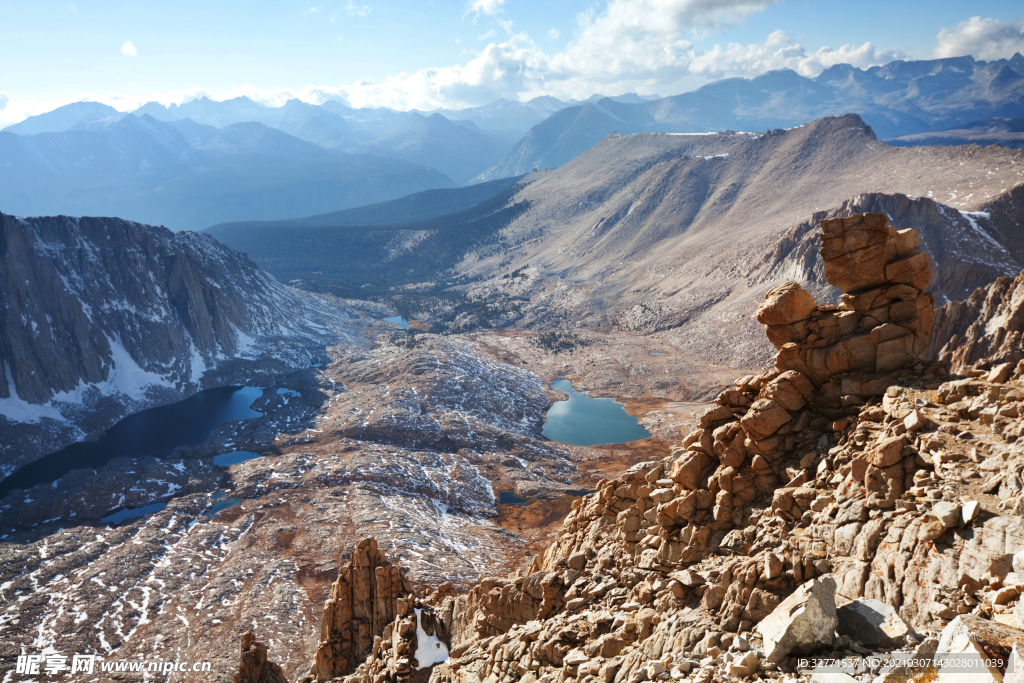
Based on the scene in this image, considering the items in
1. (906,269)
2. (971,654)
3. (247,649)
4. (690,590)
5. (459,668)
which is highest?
(906,269)

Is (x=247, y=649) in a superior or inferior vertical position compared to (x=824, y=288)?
inferior

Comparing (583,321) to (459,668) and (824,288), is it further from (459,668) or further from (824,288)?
(459,668)

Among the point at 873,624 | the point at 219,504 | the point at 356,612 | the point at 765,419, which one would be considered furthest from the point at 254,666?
the point at 219,504

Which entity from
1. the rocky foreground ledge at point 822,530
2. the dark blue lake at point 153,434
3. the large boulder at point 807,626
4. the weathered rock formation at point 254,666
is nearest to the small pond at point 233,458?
the dark blue lake at point 153,434

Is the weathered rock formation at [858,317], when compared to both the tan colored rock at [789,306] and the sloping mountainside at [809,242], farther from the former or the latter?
the sloping mountainside at [809,242]

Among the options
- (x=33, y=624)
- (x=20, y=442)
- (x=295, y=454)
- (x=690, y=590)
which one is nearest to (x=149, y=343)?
(x=20, y=442)

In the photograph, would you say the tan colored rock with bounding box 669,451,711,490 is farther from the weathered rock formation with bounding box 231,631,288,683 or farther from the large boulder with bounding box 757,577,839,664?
the weathered rock formation with bounding box 231,631,288,683

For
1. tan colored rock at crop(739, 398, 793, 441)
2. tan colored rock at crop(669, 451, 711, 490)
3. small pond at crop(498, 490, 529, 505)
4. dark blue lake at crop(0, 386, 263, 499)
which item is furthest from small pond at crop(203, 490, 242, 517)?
tan colored rock at crop(739, 398, 793, 441)
